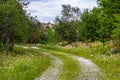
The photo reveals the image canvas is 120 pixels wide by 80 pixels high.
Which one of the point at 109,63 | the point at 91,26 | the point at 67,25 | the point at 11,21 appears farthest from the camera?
the point at 67,25

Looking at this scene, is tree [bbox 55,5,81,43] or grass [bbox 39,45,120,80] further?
tree [bbox 55,5,81,43]

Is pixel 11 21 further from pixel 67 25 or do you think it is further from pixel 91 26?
pixel 67 25

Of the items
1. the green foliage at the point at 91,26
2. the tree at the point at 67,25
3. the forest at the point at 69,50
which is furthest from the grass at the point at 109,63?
the tree at the point at 67,25

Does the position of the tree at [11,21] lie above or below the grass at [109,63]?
above

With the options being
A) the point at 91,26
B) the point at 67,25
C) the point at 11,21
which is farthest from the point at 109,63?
the point at 67,25

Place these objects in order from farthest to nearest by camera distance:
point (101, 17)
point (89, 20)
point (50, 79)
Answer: point (89, 20)
point (101, 17)
point (50, 79)

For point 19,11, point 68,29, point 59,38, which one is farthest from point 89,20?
point 59,38

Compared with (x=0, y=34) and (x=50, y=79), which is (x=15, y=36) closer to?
(x=0, y=34)

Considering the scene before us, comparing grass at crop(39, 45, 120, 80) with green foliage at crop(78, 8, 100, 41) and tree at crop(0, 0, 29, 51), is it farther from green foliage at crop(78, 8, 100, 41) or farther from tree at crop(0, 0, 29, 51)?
green foliage at crop(78, 8, 100, 41)

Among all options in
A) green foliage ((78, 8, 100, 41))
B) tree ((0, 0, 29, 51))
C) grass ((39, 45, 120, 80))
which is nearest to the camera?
grass ((39, 45, 120, 80))

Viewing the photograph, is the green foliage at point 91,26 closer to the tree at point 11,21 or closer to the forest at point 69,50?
the forest at point 69,50

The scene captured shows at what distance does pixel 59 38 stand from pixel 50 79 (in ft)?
352

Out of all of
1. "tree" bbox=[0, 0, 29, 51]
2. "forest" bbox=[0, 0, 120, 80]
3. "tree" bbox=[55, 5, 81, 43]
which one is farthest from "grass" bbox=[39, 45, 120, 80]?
"tree" bbox=[55, 5, 81, 43]

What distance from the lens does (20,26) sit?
214ft
